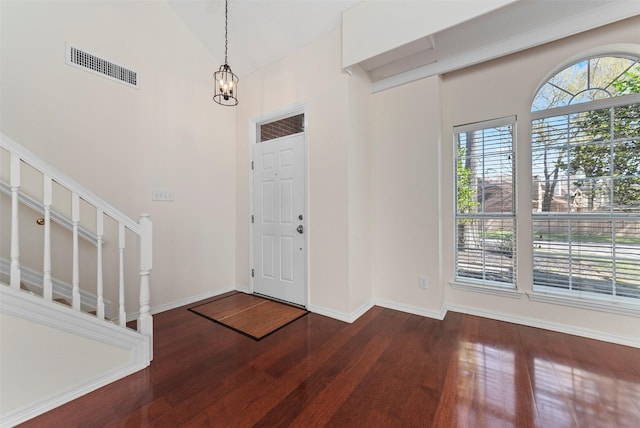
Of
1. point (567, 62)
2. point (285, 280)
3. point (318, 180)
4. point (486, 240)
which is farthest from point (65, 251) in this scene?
point (567, 62)

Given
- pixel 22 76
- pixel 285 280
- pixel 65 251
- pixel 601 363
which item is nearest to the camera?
Answer: pixel 601 363

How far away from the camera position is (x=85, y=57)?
2.35 m

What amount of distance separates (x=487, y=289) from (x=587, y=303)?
733 mm

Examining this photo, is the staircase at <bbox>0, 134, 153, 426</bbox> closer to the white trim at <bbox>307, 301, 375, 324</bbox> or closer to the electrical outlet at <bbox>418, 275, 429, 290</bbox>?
the white trim at <bbox>307, 301, 375, 324</bbox>

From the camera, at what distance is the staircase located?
4.48 ft

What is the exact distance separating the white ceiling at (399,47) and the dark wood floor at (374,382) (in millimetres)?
2633

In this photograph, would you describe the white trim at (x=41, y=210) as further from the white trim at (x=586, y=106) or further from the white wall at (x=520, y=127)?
the white trim at (x=586, y=106)

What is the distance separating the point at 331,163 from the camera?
273 cm

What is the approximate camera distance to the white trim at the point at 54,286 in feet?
6.19

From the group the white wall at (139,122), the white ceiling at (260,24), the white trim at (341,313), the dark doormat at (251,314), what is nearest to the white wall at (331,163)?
the white trim at (341,313)

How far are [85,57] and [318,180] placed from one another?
2.49 meters

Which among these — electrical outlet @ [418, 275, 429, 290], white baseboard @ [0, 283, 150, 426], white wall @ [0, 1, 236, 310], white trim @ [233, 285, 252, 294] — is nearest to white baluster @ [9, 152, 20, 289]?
white baseboard @ [0, 283, 150, 426]

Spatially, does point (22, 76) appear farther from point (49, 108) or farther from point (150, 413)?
point (150, 413)

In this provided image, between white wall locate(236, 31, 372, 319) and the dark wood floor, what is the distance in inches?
21.7
